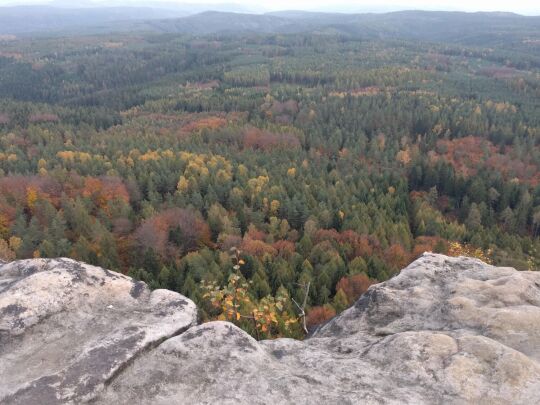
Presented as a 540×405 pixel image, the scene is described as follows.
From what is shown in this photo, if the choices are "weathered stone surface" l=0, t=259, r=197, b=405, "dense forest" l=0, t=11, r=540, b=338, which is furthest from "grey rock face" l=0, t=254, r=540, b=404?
"dense forest" l=0, t=11, r=540, b=338

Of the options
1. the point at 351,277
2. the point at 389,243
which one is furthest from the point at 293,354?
the point at 389,243

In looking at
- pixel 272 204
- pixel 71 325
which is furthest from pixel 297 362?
pixel 272 204

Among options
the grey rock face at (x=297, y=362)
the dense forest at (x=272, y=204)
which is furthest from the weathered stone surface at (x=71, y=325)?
the dense forest at (x=272, y=204)

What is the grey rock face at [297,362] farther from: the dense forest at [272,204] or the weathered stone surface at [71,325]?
the dense forest at [272,204]

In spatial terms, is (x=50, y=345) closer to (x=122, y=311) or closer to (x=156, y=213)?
(x=122, y=311)

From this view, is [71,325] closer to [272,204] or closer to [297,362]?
[297,362]

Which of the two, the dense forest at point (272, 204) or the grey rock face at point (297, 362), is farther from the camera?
the dense forest at point (272, 204)

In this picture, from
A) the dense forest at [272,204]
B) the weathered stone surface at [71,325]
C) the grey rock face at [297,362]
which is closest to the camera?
the grey rock face at [297,362]
